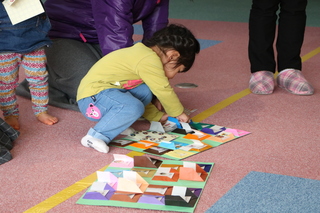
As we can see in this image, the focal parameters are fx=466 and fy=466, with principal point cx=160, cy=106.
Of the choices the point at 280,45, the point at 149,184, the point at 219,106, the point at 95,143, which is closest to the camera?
the point at 149,184

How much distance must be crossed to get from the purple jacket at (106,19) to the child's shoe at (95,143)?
1.82 feet

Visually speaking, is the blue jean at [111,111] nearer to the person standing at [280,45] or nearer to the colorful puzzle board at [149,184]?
the colorful puzzle board at [149,184]

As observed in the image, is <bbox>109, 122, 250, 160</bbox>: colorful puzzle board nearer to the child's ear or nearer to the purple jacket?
the child's ear

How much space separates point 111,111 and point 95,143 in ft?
0.54

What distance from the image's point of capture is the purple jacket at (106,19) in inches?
88.3

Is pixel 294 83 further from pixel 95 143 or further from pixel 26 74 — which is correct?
pixel 26 74

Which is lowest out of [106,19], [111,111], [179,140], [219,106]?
[219,106]

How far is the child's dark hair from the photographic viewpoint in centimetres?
198

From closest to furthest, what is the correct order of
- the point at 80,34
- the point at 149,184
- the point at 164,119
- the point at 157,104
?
the point at 149,184 < the point at 164,119 < the point at 157,104 < the point at 80,34

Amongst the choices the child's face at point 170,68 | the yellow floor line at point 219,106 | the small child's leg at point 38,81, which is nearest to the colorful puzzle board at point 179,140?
the yellow floor line at point 219,106

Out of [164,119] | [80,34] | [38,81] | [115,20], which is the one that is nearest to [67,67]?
[80,34]

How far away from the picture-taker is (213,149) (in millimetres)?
1869

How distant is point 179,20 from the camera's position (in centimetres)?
530

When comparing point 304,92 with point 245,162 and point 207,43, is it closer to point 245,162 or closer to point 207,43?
point 245,162
